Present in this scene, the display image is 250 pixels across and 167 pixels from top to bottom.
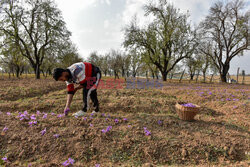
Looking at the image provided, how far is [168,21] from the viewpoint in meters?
19.4

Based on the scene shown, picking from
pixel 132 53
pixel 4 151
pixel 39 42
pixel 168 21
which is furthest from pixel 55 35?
pixel 4 151

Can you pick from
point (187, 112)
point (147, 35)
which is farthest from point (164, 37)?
point (187, 112)

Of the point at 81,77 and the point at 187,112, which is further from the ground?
the point at 81,77

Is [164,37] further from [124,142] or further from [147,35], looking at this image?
[124,142]

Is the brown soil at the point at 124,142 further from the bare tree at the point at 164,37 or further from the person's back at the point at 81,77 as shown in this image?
the bare tree at the point at 164,37

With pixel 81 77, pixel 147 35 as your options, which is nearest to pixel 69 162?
pixel 81 77

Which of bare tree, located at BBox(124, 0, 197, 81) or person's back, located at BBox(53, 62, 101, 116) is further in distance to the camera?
bare tree, located at BBox(124, 0, 197, 81)

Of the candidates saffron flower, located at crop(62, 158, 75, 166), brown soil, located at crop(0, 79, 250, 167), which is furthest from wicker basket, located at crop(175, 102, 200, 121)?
saffron flower, located at crop(62, 158, 75, 166)

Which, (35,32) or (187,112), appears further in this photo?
(35,32)

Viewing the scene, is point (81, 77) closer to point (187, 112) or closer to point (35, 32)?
point (187, 112)

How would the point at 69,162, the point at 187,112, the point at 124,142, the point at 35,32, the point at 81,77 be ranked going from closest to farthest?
the point at 69,162, the point at 124,142, the point at 81,77, the point at 187,112, the point at 35,32

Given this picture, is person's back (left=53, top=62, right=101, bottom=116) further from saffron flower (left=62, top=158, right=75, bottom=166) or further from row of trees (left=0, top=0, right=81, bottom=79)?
row of trees (left=0, top=0, right=81, bottom=79)

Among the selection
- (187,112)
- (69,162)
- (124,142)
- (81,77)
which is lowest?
(69,162)

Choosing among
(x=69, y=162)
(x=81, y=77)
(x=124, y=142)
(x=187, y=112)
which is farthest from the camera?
(x=187, y=112)
